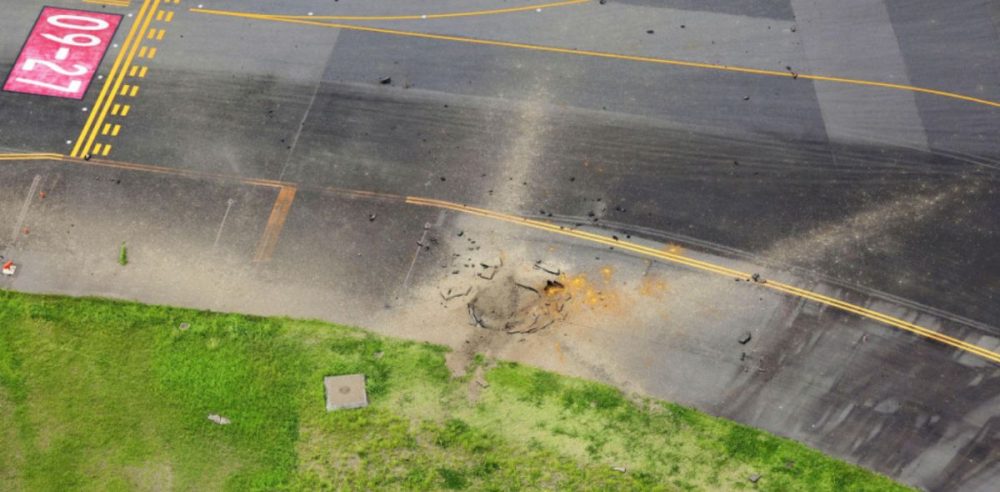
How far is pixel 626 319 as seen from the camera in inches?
900

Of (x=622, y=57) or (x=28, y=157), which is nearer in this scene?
(x=28, y=157)

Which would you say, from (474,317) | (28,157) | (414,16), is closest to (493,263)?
(474,317)

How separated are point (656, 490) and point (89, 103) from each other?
710 inches

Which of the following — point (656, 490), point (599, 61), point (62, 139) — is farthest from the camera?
point (599, 61)

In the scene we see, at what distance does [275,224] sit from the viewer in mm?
24094

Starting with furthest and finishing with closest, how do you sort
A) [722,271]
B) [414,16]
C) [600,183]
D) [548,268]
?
[414,16] < [600,183] < [722,271] < [548,268]

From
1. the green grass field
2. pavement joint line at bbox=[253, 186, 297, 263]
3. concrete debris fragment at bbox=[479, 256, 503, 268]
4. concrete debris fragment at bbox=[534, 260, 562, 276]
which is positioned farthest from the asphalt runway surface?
the green grass field

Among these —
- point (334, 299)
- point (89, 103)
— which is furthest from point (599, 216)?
point (89, 103)

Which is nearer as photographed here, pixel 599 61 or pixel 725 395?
pixel 725 395

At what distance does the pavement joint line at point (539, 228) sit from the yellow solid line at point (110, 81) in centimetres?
55

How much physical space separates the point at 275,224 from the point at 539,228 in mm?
6601

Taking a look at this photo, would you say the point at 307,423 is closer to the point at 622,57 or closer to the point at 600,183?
the point at 600,183

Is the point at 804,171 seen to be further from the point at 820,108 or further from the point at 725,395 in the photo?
the point at 725,395

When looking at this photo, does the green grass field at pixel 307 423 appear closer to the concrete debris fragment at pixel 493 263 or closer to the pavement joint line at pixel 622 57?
the concrete debris fragment at pixel 493 263
